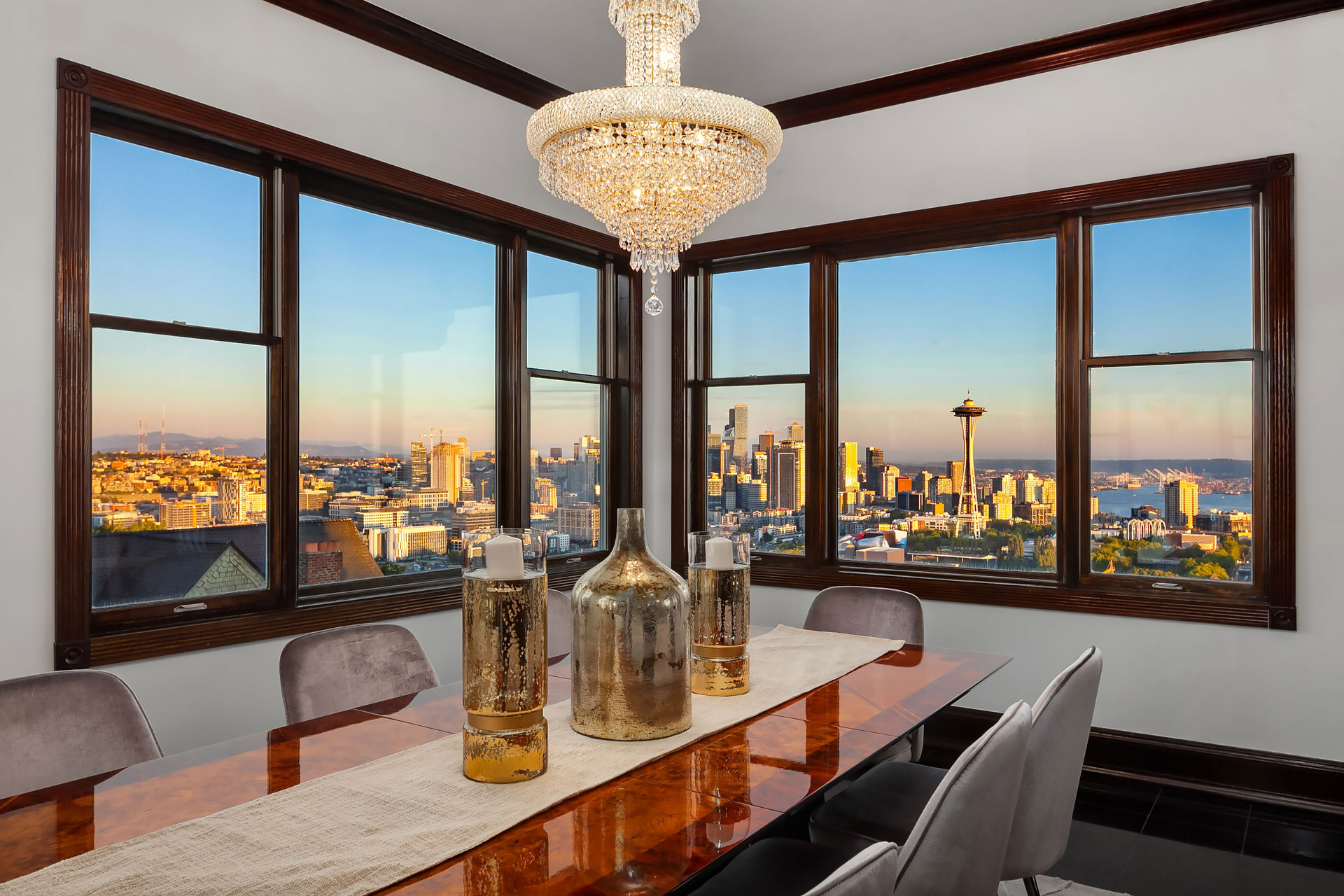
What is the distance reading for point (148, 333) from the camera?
2.67 m

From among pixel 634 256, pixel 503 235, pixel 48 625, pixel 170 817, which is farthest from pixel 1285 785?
pixel 48 625

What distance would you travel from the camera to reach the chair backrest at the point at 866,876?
81 cm

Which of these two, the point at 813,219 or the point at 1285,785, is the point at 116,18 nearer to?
the point at 813,219

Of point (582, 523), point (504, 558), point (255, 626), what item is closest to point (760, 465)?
point (582, 523)

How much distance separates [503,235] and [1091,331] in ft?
8.70

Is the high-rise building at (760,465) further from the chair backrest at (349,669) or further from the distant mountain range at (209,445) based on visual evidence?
the chair backrest at (349,669)

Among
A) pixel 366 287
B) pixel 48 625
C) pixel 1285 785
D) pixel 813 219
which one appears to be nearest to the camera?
pixel 48 625

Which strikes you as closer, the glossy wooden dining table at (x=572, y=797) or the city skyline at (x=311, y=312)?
the glossy wooden dining table at (x=572, y=797)

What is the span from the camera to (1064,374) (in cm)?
360

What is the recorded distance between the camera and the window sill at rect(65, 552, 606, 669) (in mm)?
2453

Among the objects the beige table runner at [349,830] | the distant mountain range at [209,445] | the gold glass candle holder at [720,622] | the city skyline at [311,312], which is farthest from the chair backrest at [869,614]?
the distant mountain range at [209,445]

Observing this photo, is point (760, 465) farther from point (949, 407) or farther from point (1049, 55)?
point (1049, 55)

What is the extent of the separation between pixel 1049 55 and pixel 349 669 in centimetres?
359

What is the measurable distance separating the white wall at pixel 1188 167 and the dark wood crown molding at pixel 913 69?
0.05 metres
